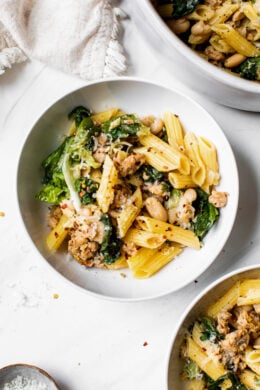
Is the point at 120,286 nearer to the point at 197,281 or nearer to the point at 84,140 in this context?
the point at 197,281

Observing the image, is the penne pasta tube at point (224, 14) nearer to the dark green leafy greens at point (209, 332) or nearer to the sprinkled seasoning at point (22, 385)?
the dark green leafy greens at point (209, 332)

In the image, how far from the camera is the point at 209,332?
1831 millimetres

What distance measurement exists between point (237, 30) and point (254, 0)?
9cm

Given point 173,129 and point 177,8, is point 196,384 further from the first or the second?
point 177,8

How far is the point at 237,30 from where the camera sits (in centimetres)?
178

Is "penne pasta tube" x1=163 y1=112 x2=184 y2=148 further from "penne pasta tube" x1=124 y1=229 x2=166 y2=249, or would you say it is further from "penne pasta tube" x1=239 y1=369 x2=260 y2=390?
"penne pasta tube" x1=239 y1=369 x2=260 y2=390

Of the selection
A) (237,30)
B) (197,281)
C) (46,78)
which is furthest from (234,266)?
(46,78)

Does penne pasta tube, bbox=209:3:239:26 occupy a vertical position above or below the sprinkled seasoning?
above

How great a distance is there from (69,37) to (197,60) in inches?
19.2

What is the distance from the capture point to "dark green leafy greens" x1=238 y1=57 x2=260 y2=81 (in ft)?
5.80

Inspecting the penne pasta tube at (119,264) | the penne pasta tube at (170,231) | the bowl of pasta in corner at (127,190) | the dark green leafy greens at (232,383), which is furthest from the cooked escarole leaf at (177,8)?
the dark green leafy greens at (232,383)

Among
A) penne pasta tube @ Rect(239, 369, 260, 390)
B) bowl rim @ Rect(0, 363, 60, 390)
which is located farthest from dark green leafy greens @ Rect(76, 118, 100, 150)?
penne pasta tube @ Rect(239, 369, 260, 390)

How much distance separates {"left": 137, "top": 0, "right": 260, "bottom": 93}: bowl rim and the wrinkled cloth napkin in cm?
31

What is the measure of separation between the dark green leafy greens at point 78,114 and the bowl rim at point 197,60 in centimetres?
38
